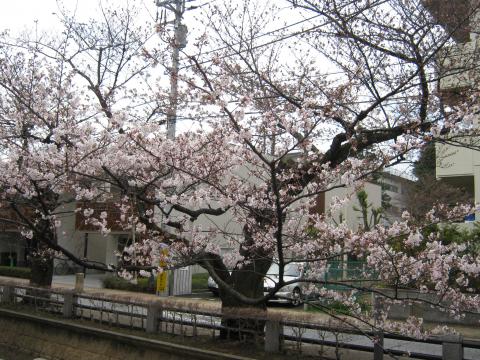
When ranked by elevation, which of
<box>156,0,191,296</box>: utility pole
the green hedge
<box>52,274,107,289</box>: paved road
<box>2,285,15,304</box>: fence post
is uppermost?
<box>156,0,191,296</box>: utility pole

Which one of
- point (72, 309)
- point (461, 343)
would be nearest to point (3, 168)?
point (72, 309)

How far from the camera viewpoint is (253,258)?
7.96 m

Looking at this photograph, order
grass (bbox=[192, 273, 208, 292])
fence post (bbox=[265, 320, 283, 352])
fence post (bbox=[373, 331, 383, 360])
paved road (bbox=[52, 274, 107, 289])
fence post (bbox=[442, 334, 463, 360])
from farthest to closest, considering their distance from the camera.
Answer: paved road (bbox=[52, 274, 107, 289]), grass (bbox=[192, 273, 208, 292]), fence post (bbox=[265, 320, 283, 352]), fence post (bbox=[373, 331, 383, 360]), fence post (bbox=[442, 334, 463, 360])

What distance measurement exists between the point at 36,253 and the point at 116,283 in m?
10.3

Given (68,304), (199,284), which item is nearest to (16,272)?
(199,284)

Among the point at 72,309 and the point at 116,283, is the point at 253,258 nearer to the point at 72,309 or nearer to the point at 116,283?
the point at 72,309

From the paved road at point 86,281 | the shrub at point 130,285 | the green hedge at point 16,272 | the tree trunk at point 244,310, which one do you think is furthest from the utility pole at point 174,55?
the green hedge at point 16,272

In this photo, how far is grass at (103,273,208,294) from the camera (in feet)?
66.0

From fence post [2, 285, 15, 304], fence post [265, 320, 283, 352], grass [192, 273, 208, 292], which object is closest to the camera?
fence post [265, 320, 283, 352]

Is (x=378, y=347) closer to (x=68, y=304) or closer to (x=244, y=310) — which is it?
(x=244, y=310)

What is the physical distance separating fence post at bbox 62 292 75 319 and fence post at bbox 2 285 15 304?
249 centimetres

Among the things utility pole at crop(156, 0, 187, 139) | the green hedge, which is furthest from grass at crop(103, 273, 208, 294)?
utility pole at crop(156, 0, 187, 139)

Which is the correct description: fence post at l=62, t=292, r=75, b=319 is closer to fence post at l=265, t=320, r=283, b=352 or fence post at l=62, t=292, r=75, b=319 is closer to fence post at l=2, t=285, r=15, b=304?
fence post at l=2, t=285, r=15, b=304

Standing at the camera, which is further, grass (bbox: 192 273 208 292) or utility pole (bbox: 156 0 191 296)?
grass (bbox: 192 273 208 292)
